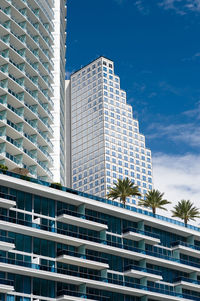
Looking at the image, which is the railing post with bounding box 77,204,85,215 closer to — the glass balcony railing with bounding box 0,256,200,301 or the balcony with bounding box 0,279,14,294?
the glass balcony railing with bounding box 0,256,200,301

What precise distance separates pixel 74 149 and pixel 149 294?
113 m

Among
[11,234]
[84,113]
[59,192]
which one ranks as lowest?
[11,234]

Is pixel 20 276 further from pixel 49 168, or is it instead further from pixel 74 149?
pixel 74 149

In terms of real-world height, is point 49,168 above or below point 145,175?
below

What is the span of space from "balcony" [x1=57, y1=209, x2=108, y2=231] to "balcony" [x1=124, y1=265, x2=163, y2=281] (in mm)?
7647

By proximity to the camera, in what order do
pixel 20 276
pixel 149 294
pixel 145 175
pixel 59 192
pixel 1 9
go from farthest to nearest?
pixel 145 175 < pixel 1 9 < pixel 149 294 < pixel 59 192 < pixel 20 276

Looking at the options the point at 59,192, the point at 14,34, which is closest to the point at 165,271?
the point at 59,192

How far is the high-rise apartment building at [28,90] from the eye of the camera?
9025cm

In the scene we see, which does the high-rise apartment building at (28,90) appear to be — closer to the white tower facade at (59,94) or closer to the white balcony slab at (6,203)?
the white tower facade at (59,94)

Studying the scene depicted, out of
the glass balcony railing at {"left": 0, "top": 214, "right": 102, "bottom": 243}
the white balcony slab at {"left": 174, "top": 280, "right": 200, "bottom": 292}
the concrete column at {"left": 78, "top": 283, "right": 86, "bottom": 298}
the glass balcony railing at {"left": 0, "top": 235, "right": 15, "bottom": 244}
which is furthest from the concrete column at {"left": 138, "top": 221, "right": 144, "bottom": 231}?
the glass balcony railing at {"left": 0, "top": 235, "right": 15, "bottom": 244}

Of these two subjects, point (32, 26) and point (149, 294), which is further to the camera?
point (32, 26)

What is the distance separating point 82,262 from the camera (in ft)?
264

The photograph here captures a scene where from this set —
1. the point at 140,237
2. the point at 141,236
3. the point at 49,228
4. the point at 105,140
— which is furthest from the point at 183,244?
the point at 105,140

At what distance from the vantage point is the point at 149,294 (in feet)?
288
